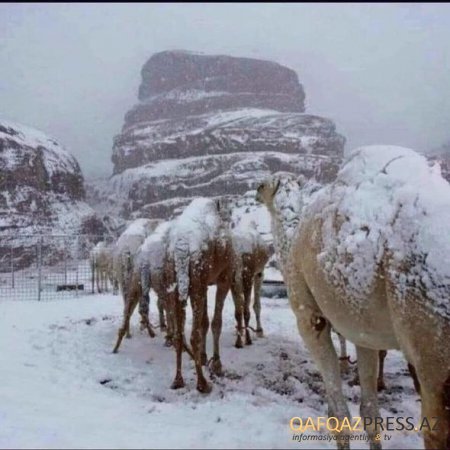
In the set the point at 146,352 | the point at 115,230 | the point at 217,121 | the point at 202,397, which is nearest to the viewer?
the point at 202,397

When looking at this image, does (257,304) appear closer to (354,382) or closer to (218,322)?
(218,322)

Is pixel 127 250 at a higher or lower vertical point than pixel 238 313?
higher

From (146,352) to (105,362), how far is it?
0.67m

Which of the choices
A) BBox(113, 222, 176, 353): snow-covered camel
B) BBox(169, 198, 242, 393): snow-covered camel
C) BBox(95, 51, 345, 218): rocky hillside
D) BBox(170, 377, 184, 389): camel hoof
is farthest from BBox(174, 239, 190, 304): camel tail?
BBox(95, 51, 345, 218): rocky hillside

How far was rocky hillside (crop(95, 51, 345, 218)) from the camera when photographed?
23.8m

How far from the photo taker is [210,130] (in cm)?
3170

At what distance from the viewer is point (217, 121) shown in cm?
3281

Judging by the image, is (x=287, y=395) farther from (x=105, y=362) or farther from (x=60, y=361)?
(x=60, y=361)

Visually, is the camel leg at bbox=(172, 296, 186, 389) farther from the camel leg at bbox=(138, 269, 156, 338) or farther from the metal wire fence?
the metal wire fence

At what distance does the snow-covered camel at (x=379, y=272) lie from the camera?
82.9 inches

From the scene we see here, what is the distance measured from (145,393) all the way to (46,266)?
973 cm

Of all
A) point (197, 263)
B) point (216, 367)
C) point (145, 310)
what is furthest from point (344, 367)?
point (145, 310)

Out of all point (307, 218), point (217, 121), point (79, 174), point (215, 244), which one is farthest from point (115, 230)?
point (217, 121)

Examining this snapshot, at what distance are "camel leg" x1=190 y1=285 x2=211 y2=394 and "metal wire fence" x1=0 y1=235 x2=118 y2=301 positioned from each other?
25.2ft
